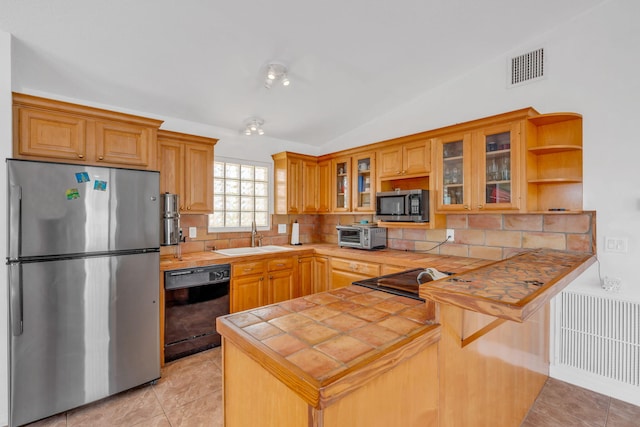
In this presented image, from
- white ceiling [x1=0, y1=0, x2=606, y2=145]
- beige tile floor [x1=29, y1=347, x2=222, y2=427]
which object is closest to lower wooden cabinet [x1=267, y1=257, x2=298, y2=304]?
beige tile floor [x1=29, y1=347, x2=222, y2=427]

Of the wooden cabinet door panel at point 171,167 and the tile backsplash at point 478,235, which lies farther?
the wooden cabinet door panel at point 171,167

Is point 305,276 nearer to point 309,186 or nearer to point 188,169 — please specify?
point 309,186

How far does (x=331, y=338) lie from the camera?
1.09 m

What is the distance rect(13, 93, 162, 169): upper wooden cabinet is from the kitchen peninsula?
2093 mm

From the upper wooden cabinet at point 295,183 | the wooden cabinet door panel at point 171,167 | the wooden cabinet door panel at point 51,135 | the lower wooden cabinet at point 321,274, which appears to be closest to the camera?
the wooden cabinet door panel at point 51,135

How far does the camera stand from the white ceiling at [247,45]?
6.57 feet

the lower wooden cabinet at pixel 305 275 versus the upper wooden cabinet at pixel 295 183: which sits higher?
the upper wooden cabinet at pixel 295 183

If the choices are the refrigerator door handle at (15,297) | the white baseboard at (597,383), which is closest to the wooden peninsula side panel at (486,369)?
the white baseboard at (597,383)

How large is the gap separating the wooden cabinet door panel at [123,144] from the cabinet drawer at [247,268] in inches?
50.5

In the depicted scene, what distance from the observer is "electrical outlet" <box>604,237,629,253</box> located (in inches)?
92.0

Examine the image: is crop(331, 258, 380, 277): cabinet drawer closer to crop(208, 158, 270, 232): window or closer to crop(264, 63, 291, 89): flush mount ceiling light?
crop(208, 158, 270, 232): window

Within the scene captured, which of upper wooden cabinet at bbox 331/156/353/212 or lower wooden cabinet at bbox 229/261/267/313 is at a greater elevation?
upper wooden cabinet at bbox 331/156/353/212

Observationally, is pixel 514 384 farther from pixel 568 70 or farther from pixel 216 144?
pixel 216 144

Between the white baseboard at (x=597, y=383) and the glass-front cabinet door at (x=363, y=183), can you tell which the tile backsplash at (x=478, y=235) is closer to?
the glass-front cabinet door at (x=363, y=183)
